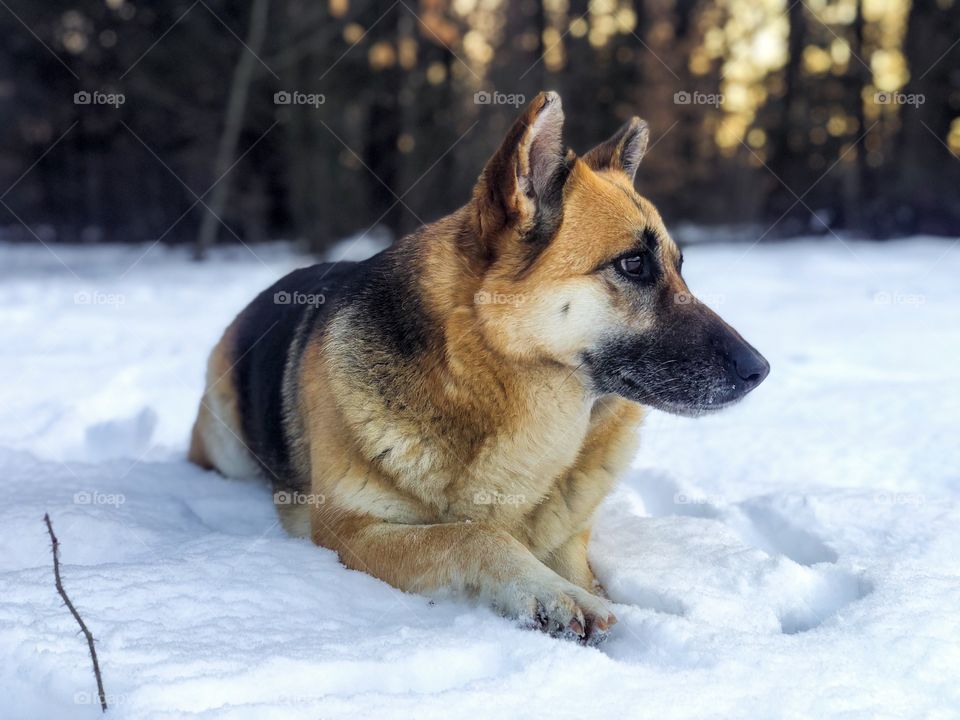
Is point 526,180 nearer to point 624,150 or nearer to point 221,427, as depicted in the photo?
point 624,150

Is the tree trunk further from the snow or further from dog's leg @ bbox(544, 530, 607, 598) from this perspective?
dog's leg @ bbox(544, 530, 607, 598)

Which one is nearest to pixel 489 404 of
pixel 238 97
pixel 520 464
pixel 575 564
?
pixel 520 464

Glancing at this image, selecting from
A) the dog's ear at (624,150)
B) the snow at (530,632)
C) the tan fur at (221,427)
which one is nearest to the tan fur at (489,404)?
the snow at (530,632)

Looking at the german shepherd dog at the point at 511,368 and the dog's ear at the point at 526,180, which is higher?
the dog's ear at the point at 526,180

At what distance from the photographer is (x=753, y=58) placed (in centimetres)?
2258

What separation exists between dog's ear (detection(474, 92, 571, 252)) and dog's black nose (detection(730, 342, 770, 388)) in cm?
79

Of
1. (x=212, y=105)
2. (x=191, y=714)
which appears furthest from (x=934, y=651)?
(x=212, y=105)

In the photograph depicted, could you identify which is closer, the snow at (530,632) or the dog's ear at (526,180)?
the snow at (530,632)

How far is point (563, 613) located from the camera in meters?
2.56

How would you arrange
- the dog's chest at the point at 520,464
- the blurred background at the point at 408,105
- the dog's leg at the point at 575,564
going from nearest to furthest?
the dog's chest at the point at 520,464 < the dog's leg at the point at 575,564 < the blurred background at the point at 408,105

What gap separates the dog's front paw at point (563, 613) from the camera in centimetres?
255

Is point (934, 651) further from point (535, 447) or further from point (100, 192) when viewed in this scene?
point (100, 192)

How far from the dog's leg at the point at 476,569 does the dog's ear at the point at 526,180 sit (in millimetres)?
1026

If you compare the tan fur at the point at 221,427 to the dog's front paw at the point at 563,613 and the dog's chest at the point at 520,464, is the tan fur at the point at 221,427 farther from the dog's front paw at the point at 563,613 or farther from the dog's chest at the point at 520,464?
the dog's front paw at the point at 563,613
